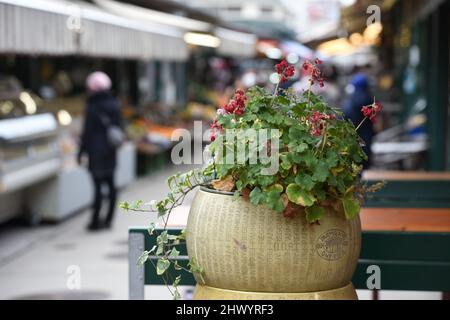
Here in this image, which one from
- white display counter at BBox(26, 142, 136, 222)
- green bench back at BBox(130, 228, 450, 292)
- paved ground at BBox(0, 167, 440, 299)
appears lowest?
paved ground at BBox(0, 167, 440, 299)

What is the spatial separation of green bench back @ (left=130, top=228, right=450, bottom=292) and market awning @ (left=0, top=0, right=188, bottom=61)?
4.58m

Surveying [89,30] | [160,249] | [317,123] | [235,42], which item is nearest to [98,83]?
[89,30]

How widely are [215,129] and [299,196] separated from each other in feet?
1.65

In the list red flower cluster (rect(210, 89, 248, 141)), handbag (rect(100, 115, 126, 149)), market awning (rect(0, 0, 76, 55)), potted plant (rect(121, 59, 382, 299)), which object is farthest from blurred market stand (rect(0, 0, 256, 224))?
potted plant (rect(121, 59, 382, 299))

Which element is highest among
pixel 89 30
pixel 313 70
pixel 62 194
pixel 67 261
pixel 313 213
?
pixel 89 30

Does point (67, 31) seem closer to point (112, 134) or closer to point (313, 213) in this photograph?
point (112, 134)

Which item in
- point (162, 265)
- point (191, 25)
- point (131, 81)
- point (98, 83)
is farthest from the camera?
point (131, 81)

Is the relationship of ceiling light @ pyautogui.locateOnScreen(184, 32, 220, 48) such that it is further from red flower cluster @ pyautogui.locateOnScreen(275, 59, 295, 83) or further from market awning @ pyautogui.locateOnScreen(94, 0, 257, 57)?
red flower cluster @ pyautogui.locateOnScreen(275, 59, 295, 83)

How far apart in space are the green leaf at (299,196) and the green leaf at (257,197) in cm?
9

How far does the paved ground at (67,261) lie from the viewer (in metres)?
7.32

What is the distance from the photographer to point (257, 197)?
316cm

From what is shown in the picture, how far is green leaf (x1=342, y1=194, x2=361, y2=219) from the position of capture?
3.21 meters

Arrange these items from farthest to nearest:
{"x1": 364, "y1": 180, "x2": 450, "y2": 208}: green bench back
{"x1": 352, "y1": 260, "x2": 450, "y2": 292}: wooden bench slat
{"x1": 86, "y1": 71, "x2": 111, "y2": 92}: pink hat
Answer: {"x1": 86, "y1": 71, "x2": 111, "y2": 92}: pink hat, {"x1": 364, "y1": 180, "x2": 450, "y2": 208}: green bench back, {"x1": 352, "y1": 260, "x2": 450, "y2": 292}: wooden bench slat

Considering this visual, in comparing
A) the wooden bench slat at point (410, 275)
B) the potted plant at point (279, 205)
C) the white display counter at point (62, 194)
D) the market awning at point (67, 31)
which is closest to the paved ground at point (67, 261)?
the white display counter at point (62, 194)
